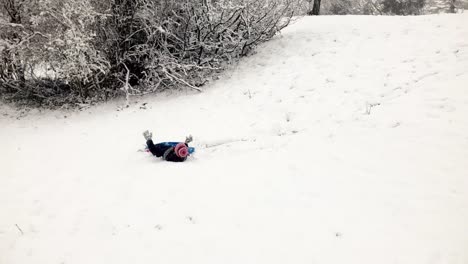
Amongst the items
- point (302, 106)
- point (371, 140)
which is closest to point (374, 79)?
point (302, 106)

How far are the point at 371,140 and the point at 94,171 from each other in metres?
5.43

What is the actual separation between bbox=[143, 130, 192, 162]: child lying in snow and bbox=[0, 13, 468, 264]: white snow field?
22cm

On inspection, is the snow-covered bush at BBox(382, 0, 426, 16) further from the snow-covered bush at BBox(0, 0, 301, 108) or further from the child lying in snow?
the child lying in snow

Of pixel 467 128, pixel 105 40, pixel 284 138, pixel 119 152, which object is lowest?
pixel 119 152

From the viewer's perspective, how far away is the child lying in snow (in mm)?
6809

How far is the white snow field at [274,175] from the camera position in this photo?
442cm

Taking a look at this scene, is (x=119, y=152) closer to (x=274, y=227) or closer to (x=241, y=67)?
(x=274, y=227)

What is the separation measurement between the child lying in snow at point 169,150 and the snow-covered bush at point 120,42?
16.7ft

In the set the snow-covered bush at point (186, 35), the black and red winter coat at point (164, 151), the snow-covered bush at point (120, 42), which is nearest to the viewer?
the black and red winter coat at point (164, 151)

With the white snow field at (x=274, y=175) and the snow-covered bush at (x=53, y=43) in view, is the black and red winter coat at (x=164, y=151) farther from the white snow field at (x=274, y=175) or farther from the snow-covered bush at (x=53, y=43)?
the snow-covered bush at (x=53, y=43)

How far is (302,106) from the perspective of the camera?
918 cm

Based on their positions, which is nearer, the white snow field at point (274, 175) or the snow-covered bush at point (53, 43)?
the white snow field at point (274, 175)

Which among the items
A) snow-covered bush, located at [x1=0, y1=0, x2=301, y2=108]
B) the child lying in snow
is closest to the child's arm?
the child lying in snow

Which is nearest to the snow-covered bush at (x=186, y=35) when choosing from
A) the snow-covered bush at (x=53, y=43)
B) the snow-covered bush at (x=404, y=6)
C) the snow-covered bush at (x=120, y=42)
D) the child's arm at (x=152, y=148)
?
the snow-covered bush at (x=120, y=42)
